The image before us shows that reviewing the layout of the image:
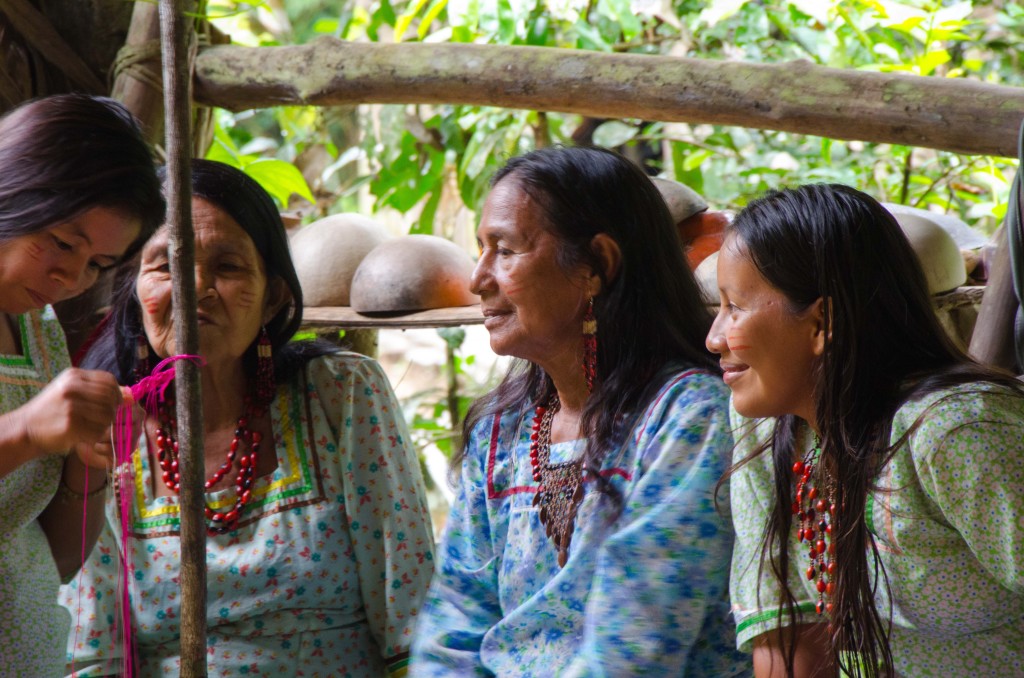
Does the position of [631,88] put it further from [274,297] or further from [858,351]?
[858,351]

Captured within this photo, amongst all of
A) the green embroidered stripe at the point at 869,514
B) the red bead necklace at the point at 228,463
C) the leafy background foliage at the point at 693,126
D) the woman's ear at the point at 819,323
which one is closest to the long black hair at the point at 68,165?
the red bead necklace at the point at 228,463

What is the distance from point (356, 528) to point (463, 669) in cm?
38

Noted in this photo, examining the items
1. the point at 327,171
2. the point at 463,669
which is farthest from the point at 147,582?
the point at 327,171

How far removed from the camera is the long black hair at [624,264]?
72.7 inches

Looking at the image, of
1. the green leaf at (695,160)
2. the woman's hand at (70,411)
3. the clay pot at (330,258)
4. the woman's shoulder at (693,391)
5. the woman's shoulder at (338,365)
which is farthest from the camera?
the green leaf at (695,160)

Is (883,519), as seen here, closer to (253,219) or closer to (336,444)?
(336,444)

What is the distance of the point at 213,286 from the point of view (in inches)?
79.4

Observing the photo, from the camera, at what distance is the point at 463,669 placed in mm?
1859

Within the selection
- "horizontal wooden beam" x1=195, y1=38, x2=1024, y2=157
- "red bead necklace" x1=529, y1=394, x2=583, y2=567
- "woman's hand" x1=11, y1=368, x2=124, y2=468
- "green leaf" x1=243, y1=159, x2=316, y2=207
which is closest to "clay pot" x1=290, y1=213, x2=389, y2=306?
"green leaf" x1=243, y1=159, x2=316, y2=207

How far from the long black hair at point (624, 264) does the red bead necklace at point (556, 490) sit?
9 centimetres

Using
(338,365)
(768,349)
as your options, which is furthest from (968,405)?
(338,365)

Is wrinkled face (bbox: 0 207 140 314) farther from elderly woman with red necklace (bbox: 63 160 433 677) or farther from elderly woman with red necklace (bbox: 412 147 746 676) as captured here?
elderly woman with red necklace (bbox: 412 147 746 676)

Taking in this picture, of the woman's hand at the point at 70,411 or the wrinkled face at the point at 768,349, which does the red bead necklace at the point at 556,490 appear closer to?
the wrinkled face at the point at 768,349

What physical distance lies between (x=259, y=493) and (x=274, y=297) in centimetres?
38
